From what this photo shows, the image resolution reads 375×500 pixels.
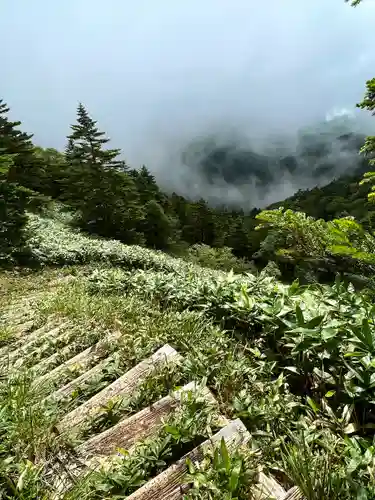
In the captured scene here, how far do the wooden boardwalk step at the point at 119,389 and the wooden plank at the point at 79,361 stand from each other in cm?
40

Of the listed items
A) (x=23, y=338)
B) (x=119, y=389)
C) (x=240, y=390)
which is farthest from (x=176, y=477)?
(x=23, y=338)

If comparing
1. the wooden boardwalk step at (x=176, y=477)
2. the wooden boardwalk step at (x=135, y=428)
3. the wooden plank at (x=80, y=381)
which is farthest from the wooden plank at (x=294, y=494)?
the wooden plank at (x=80, y=381)

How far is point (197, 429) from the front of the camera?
2.09m

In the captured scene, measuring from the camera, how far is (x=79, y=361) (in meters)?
3.15

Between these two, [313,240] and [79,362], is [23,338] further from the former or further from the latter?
[313,240]

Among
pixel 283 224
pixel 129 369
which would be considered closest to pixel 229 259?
pixel 283 224

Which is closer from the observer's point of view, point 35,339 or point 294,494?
point 294,494

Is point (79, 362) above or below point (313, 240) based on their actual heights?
below

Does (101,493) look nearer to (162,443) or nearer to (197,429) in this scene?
(162,443)

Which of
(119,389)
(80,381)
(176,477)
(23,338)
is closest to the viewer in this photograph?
(176,477)

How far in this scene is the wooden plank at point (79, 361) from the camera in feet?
9.23

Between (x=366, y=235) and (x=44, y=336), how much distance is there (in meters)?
3.95

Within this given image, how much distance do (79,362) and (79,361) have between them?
52 millimetres

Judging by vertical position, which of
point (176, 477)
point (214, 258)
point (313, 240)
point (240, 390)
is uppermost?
point (313, 240)
